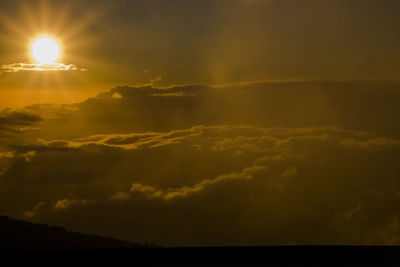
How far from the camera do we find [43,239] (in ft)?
76.7

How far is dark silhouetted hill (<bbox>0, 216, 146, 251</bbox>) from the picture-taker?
2223 cm

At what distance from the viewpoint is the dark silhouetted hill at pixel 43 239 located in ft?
72.9

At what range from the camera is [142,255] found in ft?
27.5

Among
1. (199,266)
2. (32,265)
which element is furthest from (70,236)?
(199,266)

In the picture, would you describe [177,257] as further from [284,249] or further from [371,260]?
[371,260]

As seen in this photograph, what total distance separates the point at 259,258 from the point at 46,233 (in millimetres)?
20324

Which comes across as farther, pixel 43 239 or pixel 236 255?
pixel 43 239

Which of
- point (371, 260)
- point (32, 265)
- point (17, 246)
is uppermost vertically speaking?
point (17, 246)

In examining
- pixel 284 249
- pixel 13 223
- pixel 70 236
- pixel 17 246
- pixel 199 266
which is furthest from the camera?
pixel 13 223

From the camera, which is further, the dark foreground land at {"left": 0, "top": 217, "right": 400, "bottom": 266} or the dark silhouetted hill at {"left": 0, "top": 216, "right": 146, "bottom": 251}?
the dark silhouetted hill at {"left": 0, "top": 216, "right": 146, "bottom": 251}

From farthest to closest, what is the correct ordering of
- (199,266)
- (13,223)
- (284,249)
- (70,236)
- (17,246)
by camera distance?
(13,223)
(70,236)
(17,246)
(284,249)
(199,266)

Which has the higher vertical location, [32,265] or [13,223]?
[13,223]

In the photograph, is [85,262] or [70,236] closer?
[85,262]

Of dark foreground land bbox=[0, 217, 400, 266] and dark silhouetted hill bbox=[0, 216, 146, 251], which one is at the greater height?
dark silhouetted hill bbox=[0, 216, 146, 251]
